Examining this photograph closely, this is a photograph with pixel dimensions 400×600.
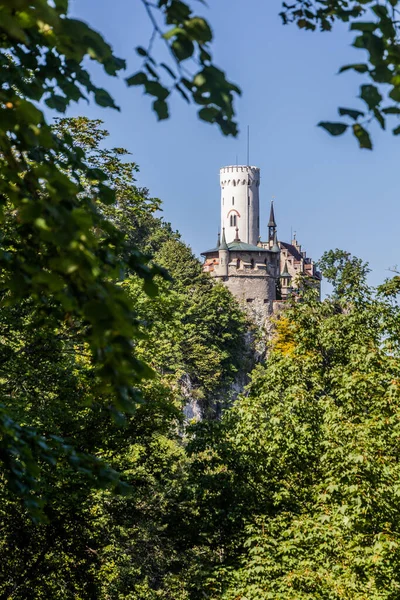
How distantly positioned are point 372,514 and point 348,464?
37.9 inches

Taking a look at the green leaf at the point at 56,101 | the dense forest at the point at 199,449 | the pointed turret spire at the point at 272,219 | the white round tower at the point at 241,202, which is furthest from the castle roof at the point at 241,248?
the green leaf at the point at 56,101

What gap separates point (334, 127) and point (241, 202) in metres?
122

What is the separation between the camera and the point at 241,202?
415 ft

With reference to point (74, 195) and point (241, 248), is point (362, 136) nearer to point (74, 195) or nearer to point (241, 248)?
point (74, 195)

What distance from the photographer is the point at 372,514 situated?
57.2ft

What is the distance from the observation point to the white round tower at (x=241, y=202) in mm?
124250

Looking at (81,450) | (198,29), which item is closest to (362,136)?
(198,29)

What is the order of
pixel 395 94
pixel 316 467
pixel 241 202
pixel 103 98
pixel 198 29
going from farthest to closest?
1. pixel 241 202
2. pixel 316 467
3. pixel 103 98
4. pixel 395 94
5. pixel 198 29

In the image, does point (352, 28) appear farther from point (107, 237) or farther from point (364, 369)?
point (364, 369)

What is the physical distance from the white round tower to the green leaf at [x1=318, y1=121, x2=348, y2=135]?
118358mm

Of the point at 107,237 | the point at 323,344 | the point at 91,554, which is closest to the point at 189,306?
the point at 323,344

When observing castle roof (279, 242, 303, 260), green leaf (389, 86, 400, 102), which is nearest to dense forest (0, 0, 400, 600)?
green leaf (389, 86, 400, 102)

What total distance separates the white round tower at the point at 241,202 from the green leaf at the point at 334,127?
11836 cm

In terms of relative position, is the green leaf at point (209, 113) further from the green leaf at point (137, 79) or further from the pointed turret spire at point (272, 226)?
the pointed turret spire at point (272, 226)
